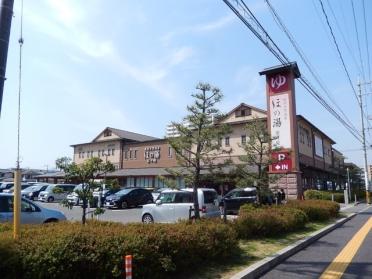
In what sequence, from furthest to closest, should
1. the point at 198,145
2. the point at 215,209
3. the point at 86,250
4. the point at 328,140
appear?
A: the point at 328,140 < the point at 215,209 < the point at 198,145 < the point at 86,250

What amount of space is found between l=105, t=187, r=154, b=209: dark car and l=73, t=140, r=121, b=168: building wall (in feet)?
64.6

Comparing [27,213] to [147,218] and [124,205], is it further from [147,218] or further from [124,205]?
[124,205]

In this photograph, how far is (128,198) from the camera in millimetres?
30031

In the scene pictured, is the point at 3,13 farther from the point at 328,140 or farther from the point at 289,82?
the point at 328,140

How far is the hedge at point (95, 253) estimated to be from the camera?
6.11 metres

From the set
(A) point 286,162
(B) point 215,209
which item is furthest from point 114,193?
(B) point 215,209

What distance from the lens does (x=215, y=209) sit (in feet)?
56.5

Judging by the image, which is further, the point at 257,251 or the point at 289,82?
the point at 289,82

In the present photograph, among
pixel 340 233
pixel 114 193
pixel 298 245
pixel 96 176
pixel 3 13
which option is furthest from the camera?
pixel 114 193

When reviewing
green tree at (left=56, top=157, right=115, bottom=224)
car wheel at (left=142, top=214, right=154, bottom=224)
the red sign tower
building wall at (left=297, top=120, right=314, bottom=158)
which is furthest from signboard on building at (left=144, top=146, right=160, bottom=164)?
green tree at (left=56, top=157, right=115, bottom=224)

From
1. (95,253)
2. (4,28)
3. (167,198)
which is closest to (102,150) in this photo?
(167,198)

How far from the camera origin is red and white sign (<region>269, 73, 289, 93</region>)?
28062mm

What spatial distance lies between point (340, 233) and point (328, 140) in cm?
4430

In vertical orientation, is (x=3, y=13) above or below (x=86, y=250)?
above
